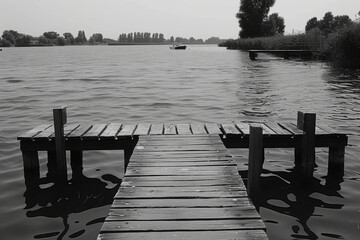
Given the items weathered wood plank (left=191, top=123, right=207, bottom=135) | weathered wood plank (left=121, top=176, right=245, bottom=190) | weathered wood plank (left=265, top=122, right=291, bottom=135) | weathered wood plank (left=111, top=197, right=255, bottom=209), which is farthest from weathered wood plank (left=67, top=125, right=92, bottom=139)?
weathered wood plank (left=265, top=122, right=291, bottom=135)

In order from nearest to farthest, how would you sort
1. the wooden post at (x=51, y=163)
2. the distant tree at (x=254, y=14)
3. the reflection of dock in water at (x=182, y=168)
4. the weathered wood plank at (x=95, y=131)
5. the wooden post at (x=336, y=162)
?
1. the reflection of dock in water at (x=182, y=168)
2. the weathered wood plank at (x=95, y=131)
3. the wooden post at (x=336, y=162)
4. the wooden post at (x=51, y=163)
5. the distant tree at (x=254, y=14)

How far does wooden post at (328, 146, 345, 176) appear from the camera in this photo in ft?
27.7

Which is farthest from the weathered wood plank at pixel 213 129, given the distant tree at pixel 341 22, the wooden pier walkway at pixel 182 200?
the distant tree at pixel 341 22

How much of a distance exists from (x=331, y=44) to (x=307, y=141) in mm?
30304

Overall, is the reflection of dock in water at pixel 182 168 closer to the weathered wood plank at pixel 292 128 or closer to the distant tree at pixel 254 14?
the weathered wood plank at pixel 292 128

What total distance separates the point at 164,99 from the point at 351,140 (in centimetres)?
1103

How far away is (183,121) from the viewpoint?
595 inches

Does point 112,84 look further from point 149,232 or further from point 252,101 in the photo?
point 149,232

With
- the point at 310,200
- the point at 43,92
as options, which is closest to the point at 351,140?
the point at 310,200

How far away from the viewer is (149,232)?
4371mm

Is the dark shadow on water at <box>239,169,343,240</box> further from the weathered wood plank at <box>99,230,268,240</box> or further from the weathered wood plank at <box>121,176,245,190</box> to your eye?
the weathered wood plank at <box>99,230,268,240</box>

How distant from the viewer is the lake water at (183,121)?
6.65m

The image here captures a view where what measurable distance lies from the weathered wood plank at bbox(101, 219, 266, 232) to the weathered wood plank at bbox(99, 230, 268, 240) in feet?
0.24

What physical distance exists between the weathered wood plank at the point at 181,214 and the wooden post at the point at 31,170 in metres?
4.08
